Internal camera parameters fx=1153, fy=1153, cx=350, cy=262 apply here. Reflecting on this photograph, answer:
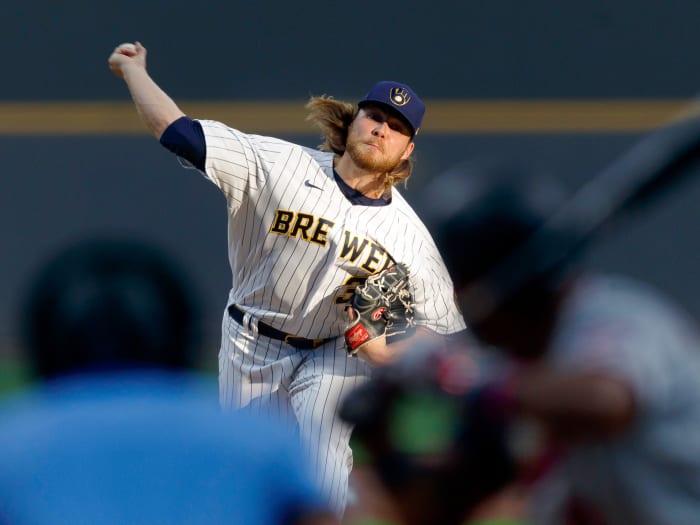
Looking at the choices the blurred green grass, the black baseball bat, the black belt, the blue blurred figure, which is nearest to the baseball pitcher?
the black belt

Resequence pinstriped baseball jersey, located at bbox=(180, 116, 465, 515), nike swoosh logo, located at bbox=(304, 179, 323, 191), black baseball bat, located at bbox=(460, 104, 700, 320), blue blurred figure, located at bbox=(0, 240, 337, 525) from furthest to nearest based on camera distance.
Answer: nike swoosh logo, located at bbox=(304, 179, 323, 191), pinstriped baseball jersey, located at bbox=(180, 116, 465, 515), black baseball bat, located at bbox=(460, 104, 700, 320), blue blurred figure, located at bbox=(0, 240, 337, 525)

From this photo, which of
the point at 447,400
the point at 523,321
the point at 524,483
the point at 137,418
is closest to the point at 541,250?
the point at 523,321

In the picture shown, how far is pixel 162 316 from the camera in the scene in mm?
1604

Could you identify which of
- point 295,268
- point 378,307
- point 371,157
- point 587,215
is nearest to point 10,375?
point 295,268

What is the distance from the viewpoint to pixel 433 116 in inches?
391

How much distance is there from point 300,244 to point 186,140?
619 mm

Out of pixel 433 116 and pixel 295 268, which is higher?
pixel 295 268

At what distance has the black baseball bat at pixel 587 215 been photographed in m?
1.73

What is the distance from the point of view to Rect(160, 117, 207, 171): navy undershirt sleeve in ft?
14.7

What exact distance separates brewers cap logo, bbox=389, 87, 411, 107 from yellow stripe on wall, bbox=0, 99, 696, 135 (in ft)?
16.1

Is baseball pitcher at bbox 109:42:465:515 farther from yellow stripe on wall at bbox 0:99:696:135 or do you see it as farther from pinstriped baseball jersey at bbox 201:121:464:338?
yellow stripe on wall at bbox 0:99:696:135

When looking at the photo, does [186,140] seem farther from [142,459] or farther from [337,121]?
[142,459]

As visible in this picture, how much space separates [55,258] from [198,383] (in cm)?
32

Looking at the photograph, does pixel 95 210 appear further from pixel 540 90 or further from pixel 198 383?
pixel 198 383
